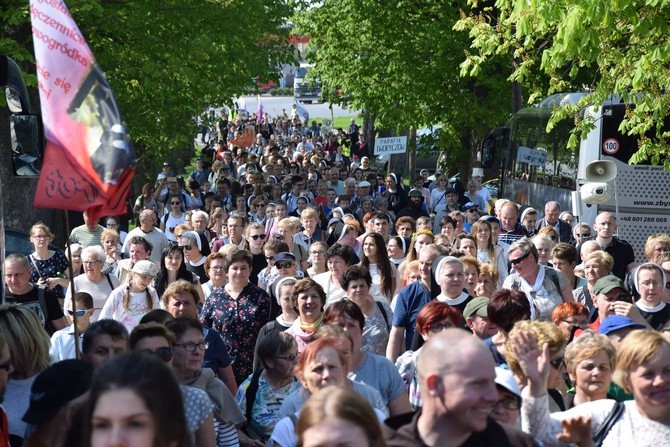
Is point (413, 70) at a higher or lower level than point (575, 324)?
higher

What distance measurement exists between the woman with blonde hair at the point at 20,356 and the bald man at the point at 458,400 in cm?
258

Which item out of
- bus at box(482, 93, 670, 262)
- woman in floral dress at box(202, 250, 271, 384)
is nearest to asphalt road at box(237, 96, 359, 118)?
bus at box(482, 93, 670, 262)

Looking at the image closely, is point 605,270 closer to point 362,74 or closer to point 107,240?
point 107,240

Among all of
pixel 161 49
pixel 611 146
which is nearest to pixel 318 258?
pixel 611 146

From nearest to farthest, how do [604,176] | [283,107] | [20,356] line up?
[20,356] → [604,176] → [283,107]

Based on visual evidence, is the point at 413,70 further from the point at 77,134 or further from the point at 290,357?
the point at 77,134

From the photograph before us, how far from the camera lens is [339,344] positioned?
289 inches

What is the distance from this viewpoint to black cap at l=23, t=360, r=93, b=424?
589 centimetres

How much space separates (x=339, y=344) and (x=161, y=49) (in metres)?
15.8

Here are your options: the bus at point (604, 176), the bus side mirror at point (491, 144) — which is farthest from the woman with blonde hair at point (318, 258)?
the bus side mirror at point (491, 144)

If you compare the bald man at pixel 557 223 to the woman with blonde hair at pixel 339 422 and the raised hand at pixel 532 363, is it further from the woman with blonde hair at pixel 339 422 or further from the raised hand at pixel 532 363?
the woman with blonde hair at pixel 339 422

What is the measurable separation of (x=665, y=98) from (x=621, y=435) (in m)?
9.51

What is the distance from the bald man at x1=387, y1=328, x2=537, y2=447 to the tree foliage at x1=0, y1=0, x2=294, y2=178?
15624 millimetres

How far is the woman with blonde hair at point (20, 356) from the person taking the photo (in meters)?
6.80
